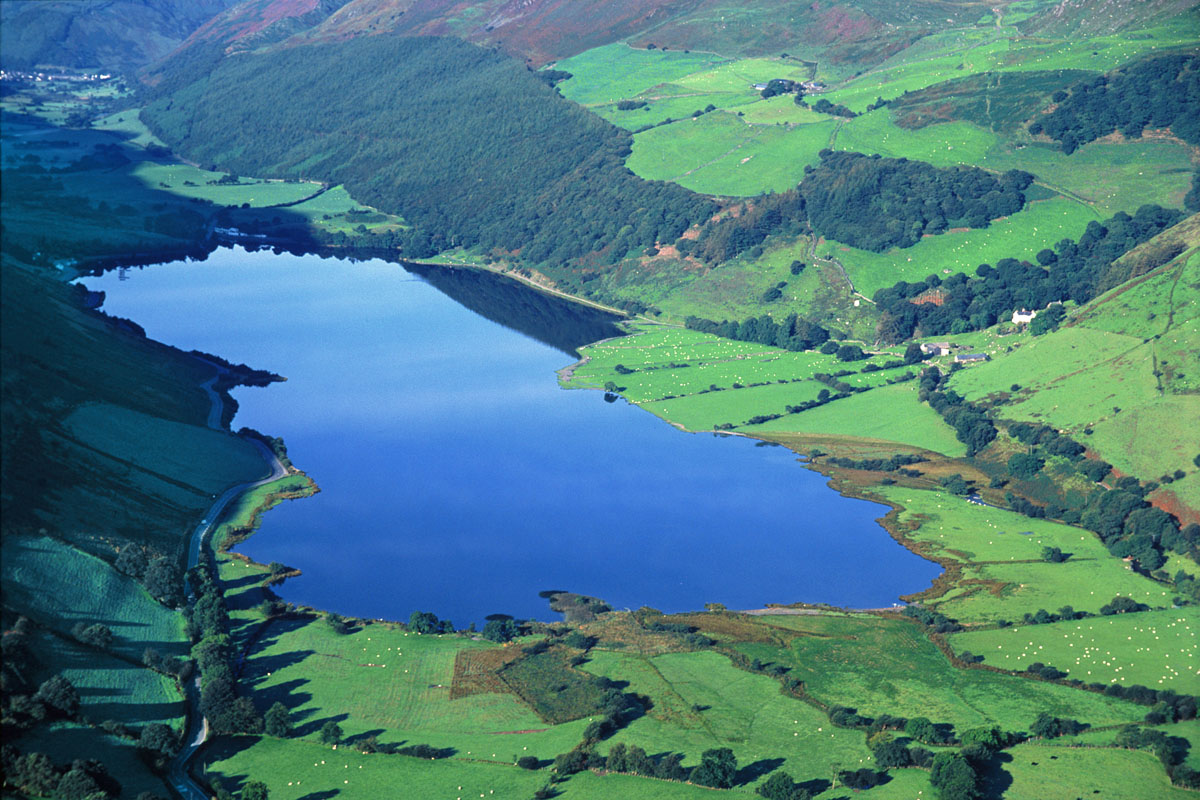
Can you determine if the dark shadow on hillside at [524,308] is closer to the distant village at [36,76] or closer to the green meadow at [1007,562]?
the distant village at [36,76]

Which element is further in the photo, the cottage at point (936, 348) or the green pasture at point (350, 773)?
the cottage at point (936, 348)

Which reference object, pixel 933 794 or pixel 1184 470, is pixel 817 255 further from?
pixel 933 794


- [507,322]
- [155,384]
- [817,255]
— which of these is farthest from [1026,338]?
[155,384]

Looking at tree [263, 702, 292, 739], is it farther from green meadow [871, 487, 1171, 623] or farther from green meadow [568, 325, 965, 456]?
green meadow [568, 325, 965, 456]

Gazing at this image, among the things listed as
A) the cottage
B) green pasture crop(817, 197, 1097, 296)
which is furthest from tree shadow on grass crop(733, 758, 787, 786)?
green pasture crop(817, 197, 1097, 296)

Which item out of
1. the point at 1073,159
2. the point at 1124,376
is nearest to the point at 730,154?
the point at 1073,159

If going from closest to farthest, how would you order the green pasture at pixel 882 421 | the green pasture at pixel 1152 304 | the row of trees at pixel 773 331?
the green pasture at pixel 1152 304 → the green pasture at pixel 882 421 → the row of trees at pixel 773 331

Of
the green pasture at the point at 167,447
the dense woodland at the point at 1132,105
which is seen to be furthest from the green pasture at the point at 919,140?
the green pasture at the point at 167,447
